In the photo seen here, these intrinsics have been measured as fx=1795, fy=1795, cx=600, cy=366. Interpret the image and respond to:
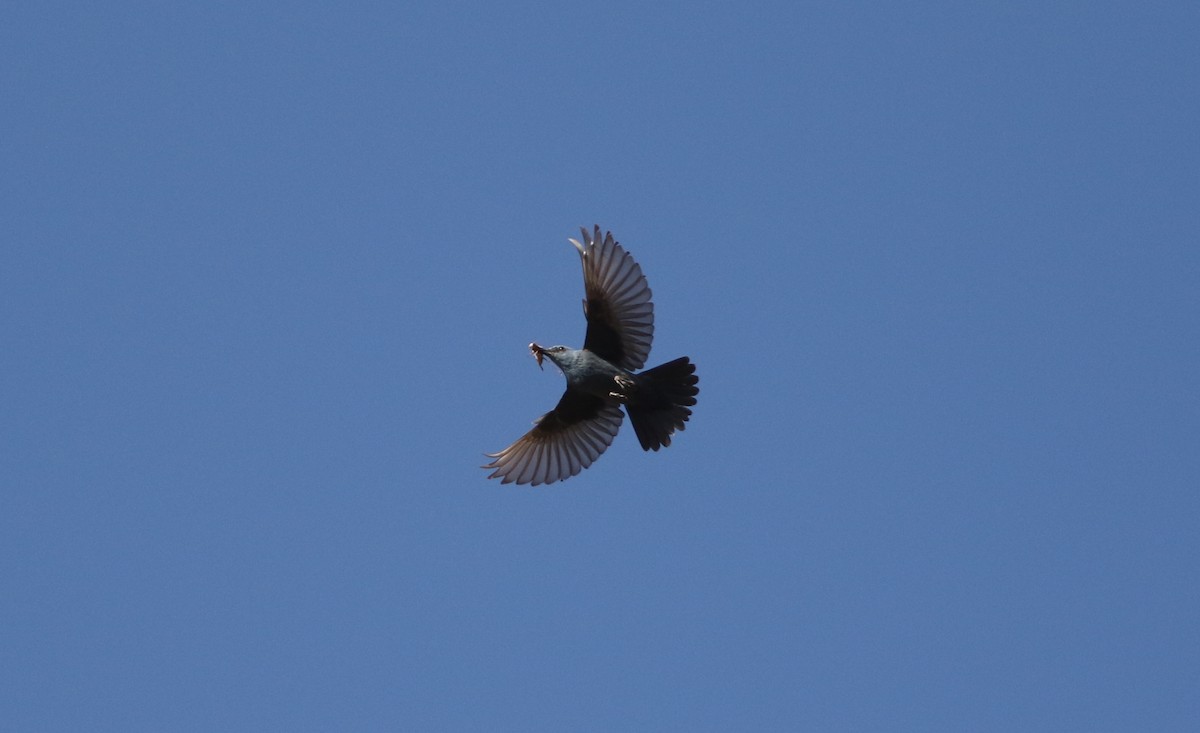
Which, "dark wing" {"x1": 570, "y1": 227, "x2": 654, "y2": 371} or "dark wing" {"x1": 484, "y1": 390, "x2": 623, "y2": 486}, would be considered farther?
"dark wing" {"x1": 484, "y1": 390, "x2": 623, "y2": 486}

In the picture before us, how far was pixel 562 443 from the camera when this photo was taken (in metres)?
19.4

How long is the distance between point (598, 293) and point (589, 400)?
1.29 m

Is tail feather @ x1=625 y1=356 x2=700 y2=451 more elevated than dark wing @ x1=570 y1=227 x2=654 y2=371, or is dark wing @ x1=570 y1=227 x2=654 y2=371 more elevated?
dark wing @ x1=570 y1=227 x2=654 y2=371

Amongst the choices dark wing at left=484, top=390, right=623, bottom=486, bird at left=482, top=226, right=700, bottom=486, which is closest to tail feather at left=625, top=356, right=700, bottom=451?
bird at left=482, top=226, right=700, bottom=486

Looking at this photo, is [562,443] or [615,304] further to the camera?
[562,443]

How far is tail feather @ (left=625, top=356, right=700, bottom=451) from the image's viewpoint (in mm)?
18062

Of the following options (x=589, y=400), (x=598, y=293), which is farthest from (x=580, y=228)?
(x=589, y=400)

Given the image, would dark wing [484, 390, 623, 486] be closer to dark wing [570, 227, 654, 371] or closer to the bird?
the bird

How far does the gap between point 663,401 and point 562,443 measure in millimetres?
1701

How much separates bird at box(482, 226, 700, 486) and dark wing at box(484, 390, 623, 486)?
11 millimetres

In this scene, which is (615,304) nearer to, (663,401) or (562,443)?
(663,401)

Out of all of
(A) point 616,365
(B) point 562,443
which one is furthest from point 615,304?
(B) point 562,443

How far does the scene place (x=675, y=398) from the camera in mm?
18141

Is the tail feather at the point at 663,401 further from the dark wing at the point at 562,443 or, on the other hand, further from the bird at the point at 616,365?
the dark wing at the point at 562,443
